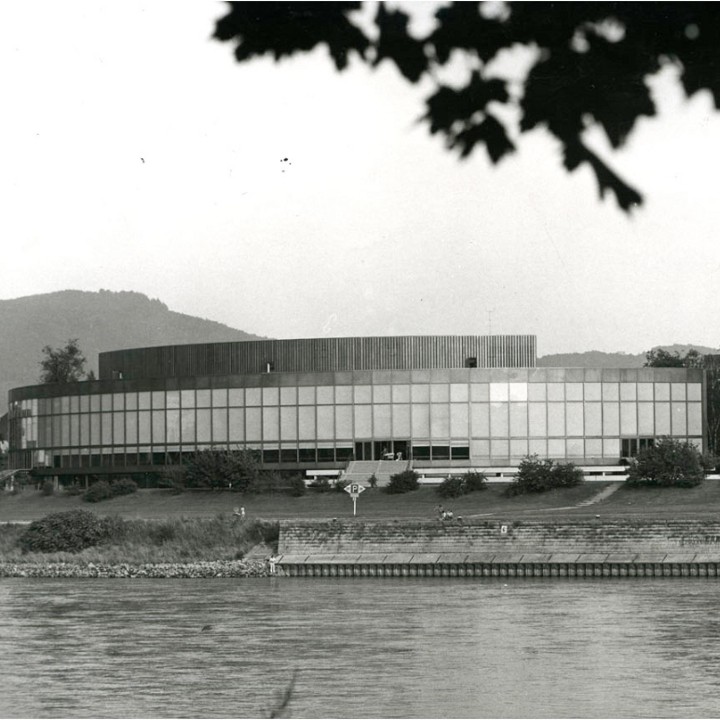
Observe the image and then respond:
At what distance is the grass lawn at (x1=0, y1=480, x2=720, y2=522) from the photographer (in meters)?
87.2

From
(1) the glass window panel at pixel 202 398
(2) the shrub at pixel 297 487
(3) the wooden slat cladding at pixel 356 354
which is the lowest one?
(2) the shrub at pixel 297 487

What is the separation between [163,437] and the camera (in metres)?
117

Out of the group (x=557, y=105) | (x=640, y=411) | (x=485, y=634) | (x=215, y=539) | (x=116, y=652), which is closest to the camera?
(x=557, y=105)

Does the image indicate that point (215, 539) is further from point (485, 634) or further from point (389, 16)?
point (389, 16)

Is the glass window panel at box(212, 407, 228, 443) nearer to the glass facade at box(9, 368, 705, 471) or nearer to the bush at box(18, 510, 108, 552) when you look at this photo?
the glass facade at box(9, 368, 705, 471)

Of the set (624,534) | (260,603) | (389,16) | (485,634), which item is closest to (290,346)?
(624,534)

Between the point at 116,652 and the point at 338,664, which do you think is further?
the point at 116,652

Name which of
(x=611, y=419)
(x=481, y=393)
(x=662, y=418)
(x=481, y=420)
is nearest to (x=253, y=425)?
(x=481, y=420)

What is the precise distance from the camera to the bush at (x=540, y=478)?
312 ft

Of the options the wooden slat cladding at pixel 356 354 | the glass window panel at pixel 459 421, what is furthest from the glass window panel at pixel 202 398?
the glass window panel at pixel 459 421

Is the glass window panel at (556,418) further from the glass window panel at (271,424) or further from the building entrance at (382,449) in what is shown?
the glass window panel at (271,424)

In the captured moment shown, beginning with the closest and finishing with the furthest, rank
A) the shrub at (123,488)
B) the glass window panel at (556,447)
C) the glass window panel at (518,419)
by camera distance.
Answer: the shrub at (123,488)
the glass window panel at (556,447)
the glass window panel at (518,419)

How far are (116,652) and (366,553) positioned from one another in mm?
33240

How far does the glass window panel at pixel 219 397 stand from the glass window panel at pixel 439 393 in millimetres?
16077
